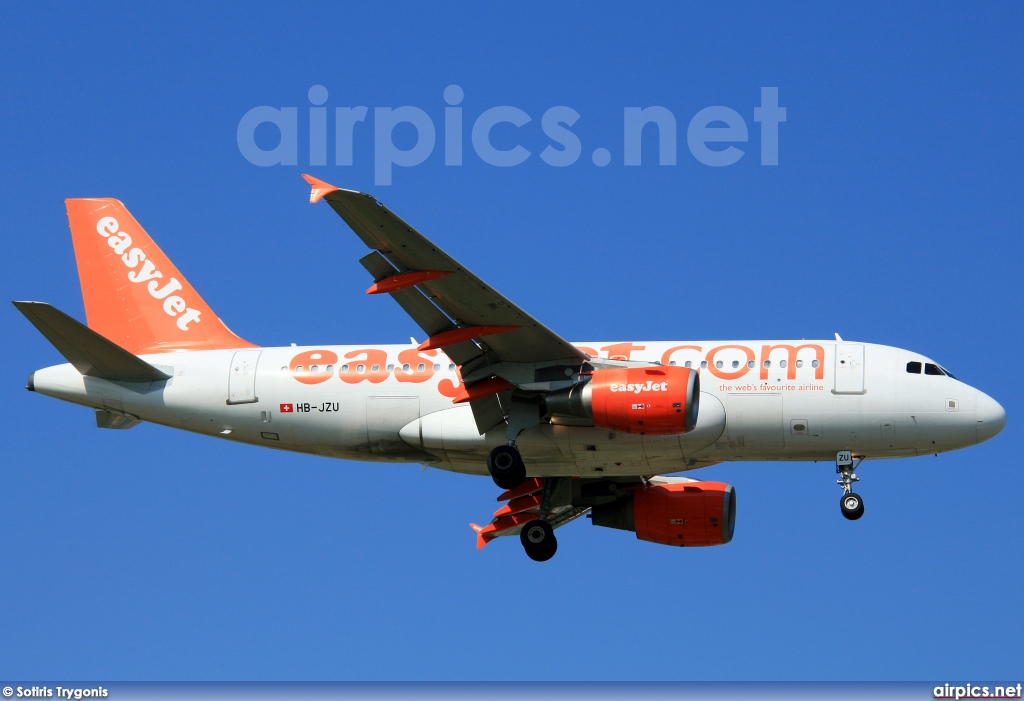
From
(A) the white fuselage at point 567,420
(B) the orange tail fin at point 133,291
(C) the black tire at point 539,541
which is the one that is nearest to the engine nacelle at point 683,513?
(C) the black tire at point 539,541

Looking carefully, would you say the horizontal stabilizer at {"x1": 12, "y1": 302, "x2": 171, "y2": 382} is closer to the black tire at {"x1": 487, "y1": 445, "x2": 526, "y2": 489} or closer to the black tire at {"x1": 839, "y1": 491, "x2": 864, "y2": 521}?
the black tire at {"x1": 487, "y1": 445, "x2": 526, "y2": 489}

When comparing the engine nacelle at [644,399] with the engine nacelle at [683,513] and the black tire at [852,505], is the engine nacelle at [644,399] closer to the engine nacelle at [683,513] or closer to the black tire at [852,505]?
the black tire at [852,505]

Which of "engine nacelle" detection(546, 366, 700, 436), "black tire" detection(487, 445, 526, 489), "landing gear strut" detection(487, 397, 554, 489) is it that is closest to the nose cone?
"engine nacelle" detection(546, 366, 700, 436)

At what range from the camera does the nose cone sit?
40.8m

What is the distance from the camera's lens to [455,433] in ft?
138

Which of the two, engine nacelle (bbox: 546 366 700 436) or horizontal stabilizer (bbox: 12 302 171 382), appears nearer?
engine nacelle (bbox: 546 366 700 436)

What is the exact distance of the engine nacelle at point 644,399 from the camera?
39.1 m

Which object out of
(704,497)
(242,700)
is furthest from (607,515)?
(242,700)

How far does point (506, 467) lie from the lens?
Answer: 1604 inches

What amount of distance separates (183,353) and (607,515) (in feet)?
44.0

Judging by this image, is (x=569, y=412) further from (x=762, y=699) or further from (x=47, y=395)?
(x=47, y=395)

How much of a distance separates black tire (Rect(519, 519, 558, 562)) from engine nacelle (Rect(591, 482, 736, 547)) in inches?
120

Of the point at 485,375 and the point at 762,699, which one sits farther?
the point at 485,375

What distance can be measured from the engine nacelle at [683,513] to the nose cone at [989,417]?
27.4ft
